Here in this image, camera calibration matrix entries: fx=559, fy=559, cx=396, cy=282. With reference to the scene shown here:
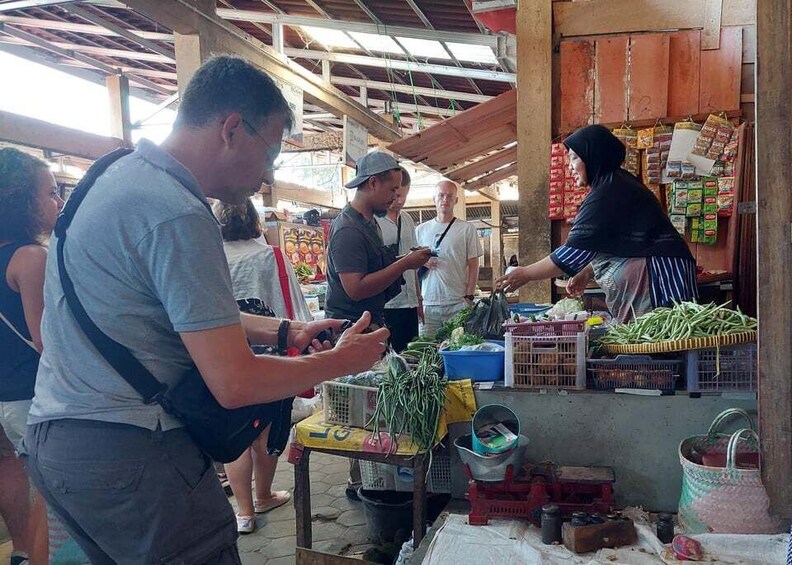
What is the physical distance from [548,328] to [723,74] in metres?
3.45

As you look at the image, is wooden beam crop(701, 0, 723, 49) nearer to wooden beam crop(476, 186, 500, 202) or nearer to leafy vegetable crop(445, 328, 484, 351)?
leafy vegetable crop(445, 328, 484, 351)

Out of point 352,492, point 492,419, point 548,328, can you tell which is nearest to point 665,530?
point 492,419

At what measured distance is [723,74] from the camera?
15.4 feet

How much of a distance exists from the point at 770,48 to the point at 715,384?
1411 mm

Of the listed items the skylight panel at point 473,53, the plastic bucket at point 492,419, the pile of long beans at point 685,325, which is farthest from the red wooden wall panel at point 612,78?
the plastic bucket at point 492,419

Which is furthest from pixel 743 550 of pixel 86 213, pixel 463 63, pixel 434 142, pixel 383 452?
pixel 463 63

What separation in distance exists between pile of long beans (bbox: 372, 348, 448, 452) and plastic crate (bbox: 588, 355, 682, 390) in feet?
2.48

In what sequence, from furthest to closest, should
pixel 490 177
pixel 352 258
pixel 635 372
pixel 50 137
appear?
1. pixel 490 177
2. pixel 50 137
3. pixel 352 258
4. pixel 635 372

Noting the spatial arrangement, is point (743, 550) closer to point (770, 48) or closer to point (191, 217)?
point (770, 48)

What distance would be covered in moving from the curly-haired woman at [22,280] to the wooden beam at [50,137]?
166 centimetres

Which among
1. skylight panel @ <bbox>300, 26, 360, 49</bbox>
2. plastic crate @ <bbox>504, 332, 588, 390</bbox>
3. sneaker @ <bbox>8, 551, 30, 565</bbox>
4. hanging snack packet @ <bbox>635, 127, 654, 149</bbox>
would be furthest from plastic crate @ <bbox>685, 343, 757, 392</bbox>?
skylight panel @ <bbox>300, 26, 360, 49</bbox>

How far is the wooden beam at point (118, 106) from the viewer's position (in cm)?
573

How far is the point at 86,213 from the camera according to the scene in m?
1.28

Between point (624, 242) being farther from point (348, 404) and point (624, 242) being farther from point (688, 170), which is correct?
point (688, 170)
